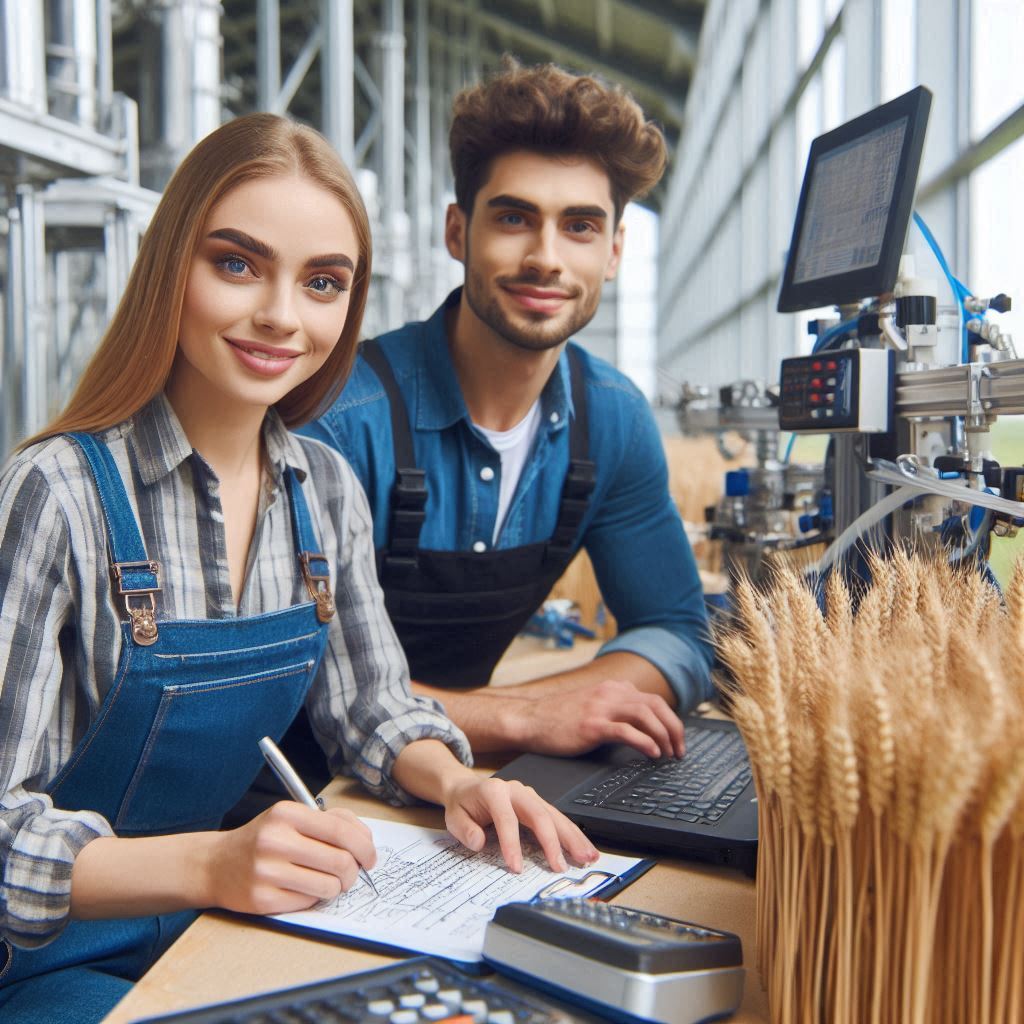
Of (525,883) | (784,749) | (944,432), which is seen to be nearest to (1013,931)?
(784,749)

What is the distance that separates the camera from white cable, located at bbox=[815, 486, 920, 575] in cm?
122

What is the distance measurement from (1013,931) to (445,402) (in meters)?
1.27

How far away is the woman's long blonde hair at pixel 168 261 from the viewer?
1.02 meters

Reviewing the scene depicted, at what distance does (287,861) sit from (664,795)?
0.38m

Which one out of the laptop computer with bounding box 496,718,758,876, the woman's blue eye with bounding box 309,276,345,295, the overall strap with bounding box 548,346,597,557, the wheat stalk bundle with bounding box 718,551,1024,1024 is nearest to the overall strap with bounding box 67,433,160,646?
the woman's blue eye with bounding box 309,276,345,295

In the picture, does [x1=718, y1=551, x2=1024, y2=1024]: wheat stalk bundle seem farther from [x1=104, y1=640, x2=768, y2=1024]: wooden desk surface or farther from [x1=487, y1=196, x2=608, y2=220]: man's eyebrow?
[x1=487, y1=196, x2=608, y2=220]: man's eyebrow

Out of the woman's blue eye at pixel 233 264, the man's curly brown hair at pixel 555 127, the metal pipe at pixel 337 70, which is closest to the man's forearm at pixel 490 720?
the woman's blue eye at pixel 233 264

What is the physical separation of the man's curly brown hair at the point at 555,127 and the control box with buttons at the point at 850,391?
0.57 meters

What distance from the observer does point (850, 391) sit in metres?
1.24

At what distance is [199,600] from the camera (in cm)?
106

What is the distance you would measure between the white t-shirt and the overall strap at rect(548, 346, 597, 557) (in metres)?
0.07

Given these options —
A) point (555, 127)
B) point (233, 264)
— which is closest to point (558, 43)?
point (555, 127)

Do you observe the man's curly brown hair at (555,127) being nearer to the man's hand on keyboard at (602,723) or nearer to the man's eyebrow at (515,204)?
the man's eyebrow at (515,204)

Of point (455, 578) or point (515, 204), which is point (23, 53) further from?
point (455, 578)
